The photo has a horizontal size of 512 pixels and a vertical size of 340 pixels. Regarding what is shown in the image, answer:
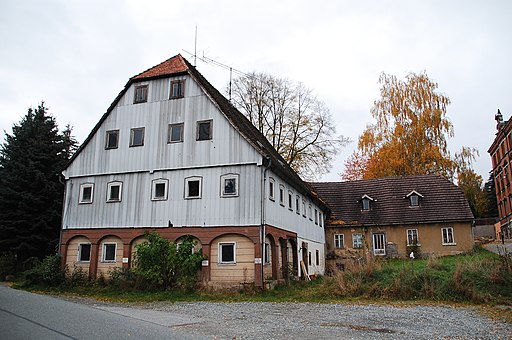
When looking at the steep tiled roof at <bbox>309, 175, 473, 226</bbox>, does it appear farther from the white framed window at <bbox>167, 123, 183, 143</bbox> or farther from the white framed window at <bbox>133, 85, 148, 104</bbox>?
the white framed window at <bbox>133, 85, 148, 104</bbox>

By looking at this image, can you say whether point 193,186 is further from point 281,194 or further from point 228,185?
point 281,194

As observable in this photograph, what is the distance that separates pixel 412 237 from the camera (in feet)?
114

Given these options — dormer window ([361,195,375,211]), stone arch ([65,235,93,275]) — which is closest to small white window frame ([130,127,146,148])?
stone arch ([65,235,93,275])

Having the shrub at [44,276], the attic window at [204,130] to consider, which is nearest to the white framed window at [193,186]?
the attic window at [204,130]

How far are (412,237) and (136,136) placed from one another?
22322 mm

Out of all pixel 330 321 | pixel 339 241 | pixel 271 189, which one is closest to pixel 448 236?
pixel 339 241

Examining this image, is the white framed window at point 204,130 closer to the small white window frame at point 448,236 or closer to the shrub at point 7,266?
the shrub at point 7,266

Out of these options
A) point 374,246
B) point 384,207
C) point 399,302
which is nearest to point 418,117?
point 384,207

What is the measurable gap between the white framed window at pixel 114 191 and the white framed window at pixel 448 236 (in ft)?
77.9

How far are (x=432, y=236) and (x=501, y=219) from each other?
85.4 ft

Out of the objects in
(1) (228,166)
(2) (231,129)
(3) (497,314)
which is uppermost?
(2) (231,129)

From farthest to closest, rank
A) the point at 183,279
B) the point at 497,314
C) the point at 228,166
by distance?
the point at 228,166, the point at 183,279, the point at 497,314

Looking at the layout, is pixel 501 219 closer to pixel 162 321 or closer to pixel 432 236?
pixel 432 236

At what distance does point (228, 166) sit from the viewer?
21047mm
